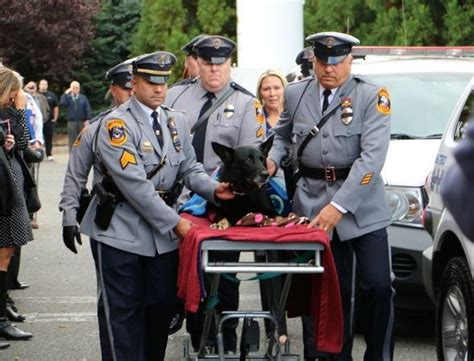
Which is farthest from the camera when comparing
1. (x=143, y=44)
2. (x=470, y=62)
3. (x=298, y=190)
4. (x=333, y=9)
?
(x=143, y=44)

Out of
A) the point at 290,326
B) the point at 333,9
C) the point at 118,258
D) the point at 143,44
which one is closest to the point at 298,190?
the point at 118,258

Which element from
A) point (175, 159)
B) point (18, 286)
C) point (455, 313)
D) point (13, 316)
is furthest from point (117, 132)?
point (18, 286)

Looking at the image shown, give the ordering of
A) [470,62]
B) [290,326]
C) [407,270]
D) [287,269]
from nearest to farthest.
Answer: [287,269] → [407,270] → [290,326] → [470,62]

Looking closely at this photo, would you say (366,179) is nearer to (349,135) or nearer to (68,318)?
(349,135)

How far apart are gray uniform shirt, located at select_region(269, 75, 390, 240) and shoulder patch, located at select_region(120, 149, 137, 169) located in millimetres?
997

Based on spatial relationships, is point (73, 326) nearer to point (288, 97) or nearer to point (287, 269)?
point (288, 97)

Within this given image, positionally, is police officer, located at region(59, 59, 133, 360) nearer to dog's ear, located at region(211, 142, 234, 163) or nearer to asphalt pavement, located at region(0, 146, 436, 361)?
dog's ear, located at region(211, 142, 234, 163)

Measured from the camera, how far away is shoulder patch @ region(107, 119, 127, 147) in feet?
22.1

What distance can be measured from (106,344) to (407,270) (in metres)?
2.36

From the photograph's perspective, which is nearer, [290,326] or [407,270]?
[407,270]

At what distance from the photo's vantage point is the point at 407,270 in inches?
337

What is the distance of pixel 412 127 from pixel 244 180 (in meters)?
3.60

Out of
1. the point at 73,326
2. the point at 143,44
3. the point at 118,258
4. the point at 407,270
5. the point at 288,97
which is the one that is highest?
the point at 288,97

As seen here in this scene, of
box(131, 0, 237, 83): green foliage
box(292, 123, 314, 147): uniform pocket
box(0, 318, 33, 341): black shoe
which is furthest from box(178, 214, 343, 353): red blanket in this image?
box(131, 0, 237, 83): green foliage
